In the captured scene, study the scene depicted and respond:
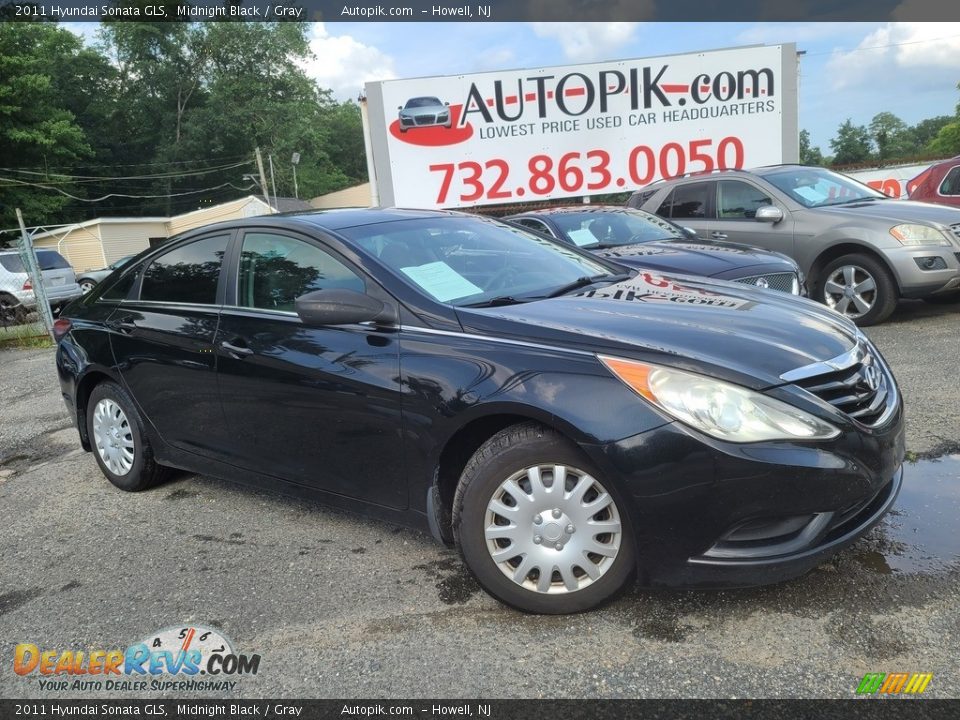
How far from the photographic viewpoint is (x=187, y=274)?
4.04 meters

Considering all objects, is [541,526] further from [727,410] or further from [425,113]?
[425,113]

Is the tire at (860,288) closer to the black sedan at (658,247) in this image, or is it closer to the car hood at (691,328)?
the black sedan at (658,247)

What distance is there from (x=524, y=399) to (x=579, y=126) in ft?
40.9

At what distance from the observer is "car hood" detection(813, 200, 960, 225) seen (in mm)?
7118

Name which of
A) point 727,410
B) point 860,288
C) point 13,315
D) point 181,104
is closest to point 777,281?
point 860,288

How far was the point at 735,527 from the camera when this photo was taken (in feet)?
8.03

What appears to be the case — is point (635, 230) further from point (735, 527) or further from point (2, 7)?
point (2, 7)

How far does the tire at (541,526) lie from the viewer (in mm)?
2600

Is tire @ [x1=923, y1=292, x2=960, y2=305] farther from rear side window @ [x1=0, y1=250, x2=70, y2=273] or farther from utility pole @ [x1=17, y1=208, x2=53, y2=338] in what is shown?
rear side window @ [x1=0, y1=250, x2=70, y2=273]

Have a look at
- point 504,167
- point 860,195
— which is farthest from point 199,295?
point 504,167

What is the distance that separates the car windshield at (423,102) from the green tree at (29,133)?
26.8 meters

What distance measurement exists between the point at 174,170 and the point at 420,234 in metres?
50.4

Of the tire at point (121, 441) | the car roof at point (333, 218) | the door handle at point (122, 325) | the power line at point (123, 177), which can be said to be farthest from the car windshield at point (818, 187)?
the power line at point (123, 177)

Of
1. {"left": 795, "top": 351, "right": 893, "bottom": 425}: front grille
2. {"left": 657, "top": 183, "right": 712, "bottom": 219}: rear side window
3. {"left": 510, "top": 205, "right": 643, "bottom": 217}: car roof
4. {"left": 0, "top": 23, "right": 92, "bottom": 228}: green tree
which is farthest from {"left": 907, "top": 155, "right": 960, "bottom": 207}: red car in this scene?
{"left": 0, "top": 23, "right": 92, "bottom": 228}: green tree
